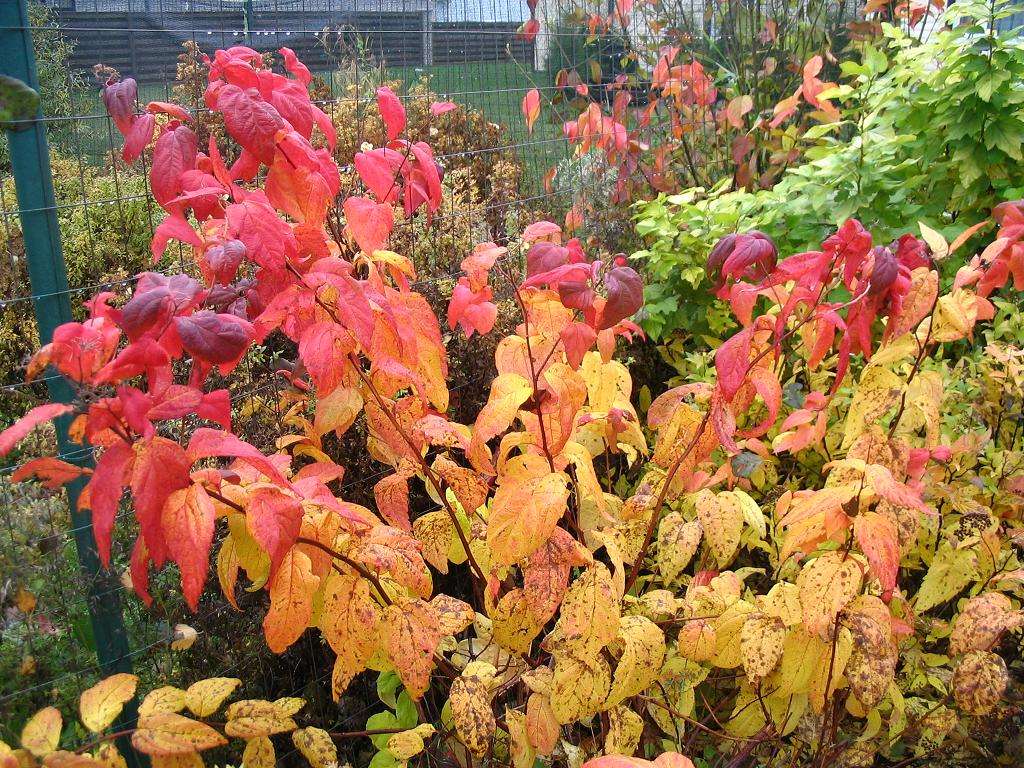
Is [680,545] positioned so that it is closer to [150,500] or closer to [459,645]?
[459,645]

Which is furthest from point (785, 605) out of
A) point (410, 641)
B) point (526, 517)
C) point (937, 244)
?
point (937, 244)

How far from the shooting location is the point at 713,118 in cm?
433

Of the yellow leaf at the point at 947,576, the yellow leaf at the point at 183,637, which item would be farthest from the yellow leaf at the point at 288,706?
the yellow leaf at the point at 947,576

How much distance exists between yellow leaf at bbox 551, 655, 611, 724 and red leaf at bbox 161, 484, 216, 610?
0.55m

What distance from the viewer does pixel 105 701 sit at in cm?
127

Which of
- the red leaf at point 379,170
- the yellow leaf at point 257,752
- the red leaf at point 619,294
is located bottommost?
the yellow leaf at point 257,752

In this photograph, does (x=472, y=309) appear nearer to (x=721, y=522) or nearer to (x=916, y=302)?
(x=721, y=522)

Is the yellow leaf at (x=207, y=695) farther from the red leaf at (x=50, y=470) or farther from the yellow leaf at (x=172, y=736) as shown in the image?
the red leaf at (x=50, y=470)

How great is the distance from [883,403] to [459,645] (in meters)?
0.96

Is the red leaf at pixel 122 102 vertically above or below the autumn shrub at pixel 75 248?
above

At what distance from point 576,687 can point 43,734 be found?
2.42 feet

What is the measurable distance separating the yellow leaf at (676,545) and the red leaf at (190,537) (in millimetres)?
789

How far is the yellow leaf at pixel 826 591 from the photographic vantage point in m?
1.29

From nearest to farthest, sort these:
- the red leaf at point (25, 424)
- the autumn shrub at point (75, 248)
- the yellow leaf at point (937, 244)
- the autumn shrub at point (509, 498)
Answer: the red leaf at point (25, 424) < the autumn shrub at point (509, 498) < the yellow leaf at point (937, 244) < the autumn shrub at point (75, 248)
